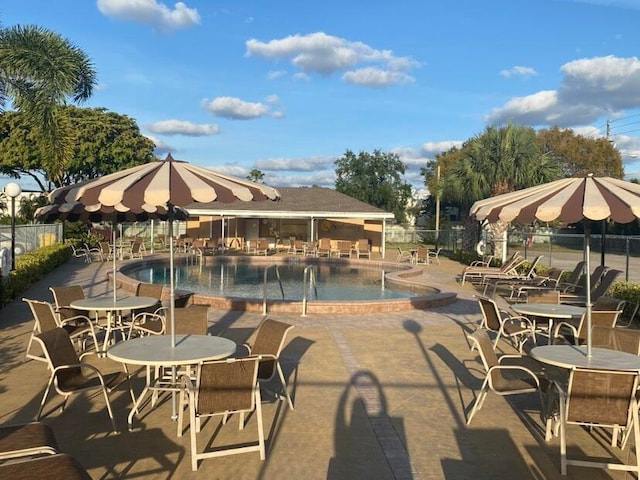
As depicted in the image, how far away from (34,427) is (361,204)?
28.5 m

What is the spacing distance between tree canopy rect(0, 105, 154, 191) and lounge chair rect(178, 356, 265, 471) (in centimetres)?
4268

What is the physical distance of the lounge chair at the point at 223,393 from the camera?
4105 millimetres

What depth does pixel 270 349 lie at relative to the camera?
5.52m

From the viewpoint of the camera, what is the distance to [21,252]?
18.3 m

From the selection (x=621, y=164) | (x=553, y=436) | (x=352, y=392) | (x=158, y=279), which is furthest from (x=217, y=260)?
(x=621, y=164)

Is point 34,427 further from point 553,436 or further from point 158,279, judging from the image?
point 158,279

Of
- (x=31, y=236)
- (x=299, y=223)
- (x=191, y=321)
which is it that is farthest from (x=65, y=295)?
(x=299, y=223)

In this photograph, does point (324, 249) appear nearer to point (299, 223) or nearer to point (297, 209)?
point (297, 209)

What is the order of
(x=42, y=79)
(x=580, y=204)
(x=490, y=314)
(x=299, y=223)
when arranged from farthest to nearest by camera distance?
(x=299, y=223)
(x=42, y=79)
(x=490, y=314)
(x=580, y=204)

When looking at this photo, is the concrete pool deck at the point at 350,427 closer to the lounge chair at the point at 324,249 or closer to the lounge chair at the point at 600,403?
the lounge chair at the point at 600,403

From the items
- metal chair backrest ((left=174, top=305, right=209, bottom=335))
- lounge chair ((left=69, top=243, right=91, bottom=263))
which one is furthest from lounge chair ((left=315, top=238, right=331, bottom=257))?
metal chair backrest ((left=174, top=305, right=209, bottom=335))

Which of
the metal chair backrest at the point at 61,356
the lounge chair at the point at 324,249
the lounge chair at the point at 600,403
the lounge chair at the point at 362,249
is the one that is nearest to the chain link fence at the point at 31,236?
the lounge chair at the point at 324,249

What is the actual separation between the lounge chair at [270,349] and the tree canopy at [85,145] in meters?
41.4

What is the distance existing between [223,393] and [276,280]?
14.5 meters
